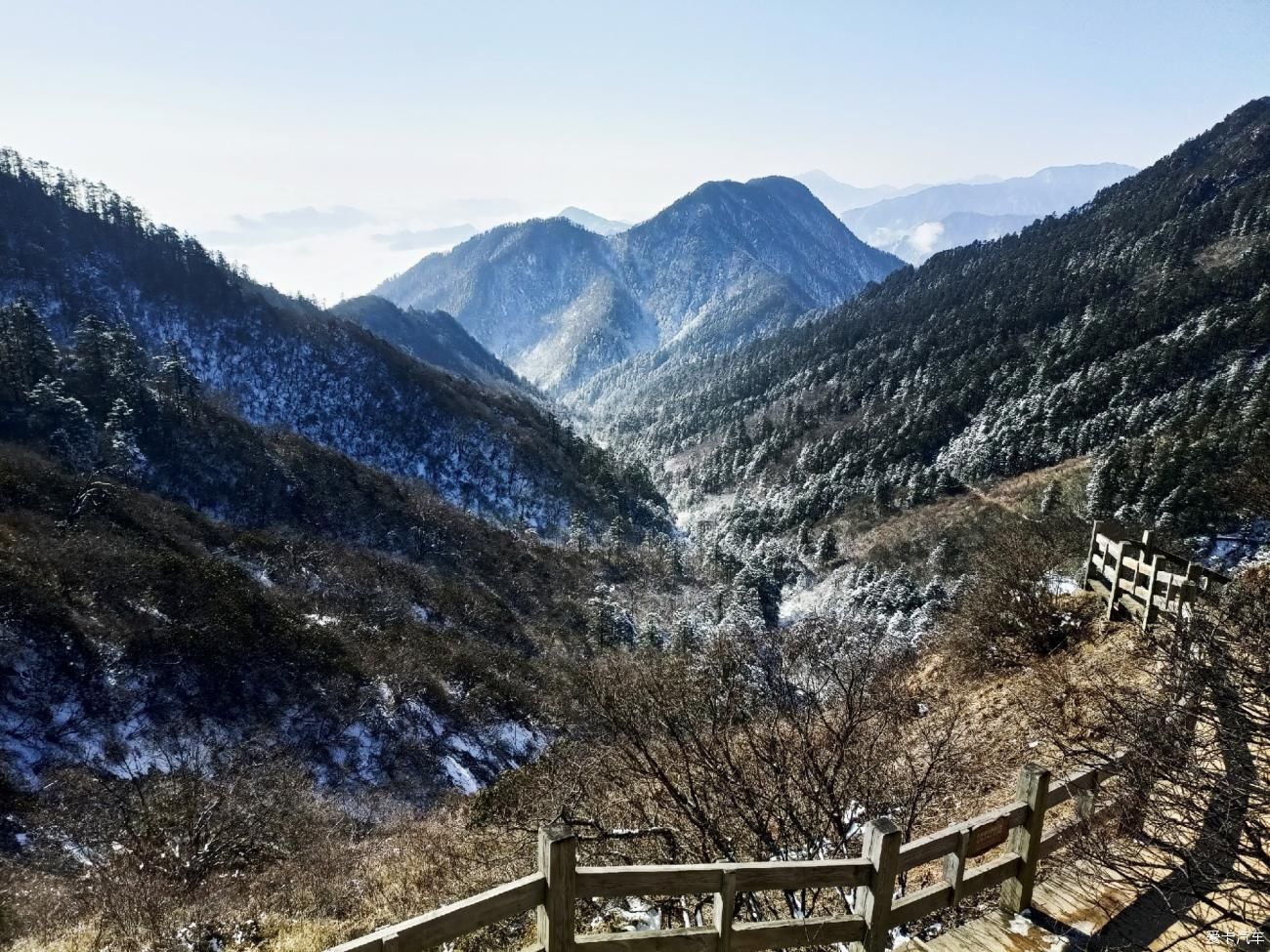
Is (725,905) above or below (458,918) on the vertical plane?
below

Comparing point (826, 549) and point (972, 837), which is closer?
point (972, 837)

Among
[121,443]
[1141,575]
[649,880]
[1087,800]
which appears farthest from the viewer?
[121,443]

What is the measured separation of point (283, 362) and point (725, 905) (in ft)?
375

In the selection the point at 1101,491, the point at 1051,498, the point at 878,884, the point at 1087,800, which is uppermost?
the point at 878,884

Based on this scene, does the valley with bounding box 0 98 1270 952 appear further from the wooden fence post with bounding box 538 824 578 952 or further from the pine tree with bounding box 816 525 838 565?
the wooden fence post with bounding box 538 824 578 952

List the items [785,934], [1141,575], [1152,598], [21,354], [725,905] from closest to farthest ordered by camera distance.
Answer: [725,905]
[785,934]
[1152,598]
[1141,575]
[21,354]

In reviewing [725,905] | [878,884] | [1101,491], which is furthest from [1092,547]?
[1101,491]

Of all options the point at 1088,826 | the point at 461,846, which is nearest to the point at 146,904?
the point at 461,846

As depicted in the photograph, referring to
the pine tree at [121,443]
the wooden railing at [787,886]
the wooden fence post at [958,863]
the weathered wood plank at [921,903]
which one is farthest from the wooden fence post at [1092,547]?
the pine tree at [121,443]

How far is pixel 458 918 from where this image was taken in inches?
141

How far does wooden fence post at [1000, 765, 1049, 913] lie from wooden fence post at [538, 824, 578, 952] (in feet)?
12.4

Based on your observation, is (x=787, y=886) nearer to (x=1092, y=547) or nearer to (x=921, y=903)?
(x=921, y=903)

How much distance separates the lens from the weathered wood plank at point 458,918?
338cm

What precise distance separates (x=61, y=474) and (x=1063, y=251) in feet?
580
